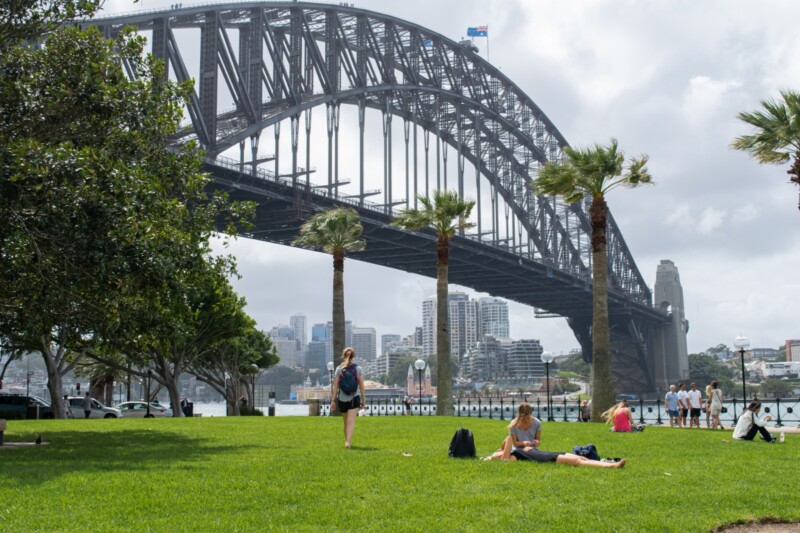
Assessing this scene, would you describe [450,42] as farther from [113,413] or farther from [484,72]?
[113,413]

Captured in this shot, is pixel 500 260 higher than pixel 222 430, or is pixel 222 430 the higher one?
pixel 500 260

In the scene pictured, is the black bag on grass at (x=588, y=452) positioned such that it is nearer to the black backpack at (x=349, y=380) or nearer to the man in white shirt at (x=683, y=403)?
the black backpack at (x=349, y=380)

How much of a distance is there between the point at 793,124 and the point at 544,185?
34.6 feet

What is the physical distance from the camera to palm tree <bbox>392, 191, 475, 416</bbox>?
38.0 m

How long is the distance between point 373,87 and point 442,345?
41111 mm

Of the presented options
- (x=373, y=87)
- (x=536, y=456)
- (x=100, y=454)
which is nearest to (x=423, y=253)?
(x=373, y=87)

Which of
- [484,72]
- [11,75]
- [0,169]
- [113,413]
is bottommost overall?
[113,413]

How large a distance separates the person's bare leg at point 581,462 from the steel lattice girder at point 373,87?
16707 mm

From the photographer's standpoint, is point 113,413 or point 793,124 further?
point 113,413

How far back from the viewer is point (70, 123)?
17375mm

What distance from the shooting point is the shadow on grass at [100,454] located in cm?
1092

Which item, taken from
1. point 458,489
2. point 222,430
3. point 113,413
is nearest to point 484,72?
point 113,413

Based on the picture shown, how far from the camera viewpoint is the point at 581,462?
36.7 ft

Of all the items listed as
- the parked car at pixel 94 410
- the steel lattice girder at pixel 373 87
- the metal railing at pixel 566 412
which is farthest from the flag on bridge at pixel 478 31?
the parked car at pixel 94 410
